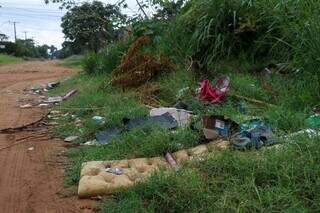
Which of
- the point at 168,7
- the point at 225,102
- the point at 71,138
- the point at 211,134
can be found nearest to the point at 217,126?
the point at 211,134

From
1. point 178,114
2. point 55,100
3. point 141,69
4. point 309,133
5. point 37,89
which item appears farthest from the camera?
point 37,89

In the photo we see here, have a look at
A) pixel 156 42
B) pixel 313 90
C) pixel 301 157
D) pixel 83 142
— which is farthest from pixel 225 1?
pixel 301 157

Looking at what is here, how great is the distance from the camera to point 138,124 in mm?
4809

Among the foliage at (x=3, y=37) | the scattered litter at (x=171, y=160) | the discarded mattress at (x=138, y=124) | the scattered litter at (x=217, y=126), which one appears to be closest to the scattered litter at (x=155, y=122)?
the discarded mattress at (x=138, y=124)

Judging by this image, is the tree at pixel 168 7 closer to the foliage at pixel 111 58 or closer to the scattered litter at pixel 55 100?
the foliage at pixel 111 58

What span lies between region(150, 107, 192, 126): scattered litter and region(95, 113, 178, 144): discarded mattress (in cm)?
6

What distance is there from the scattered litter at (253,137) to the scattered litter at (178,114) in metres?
0.74

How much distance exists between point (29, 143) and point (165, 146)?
178 centimetres

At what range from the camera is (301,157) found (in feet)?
10.2

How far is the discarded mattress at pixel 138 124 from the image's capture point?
4.61 m

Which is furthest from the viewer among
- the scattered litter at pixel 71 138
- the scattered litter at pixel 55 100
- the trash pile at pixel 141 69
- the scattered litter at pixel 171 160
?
the scattered litter at pixel 55 100

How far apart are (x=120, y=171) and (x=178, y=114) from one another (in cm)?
154

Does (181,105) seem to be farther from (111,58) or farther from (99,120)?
(111,58)

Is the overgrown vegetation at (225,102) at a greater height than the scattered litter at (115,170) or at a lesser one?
greater
